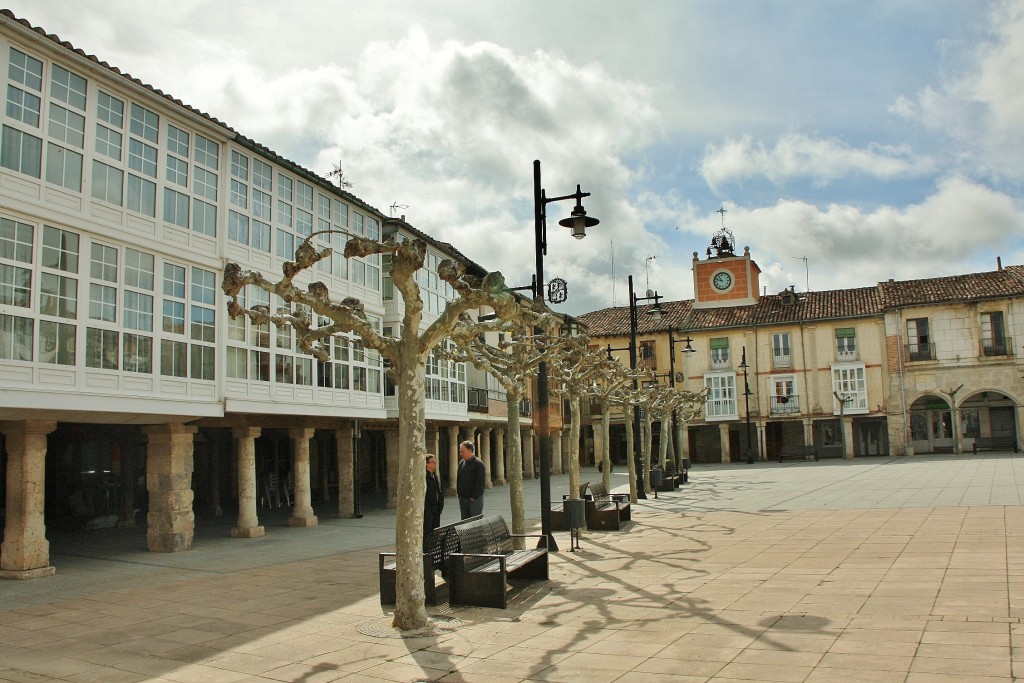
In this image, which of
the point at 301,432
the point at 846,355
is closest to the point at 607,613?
the point at 301,432

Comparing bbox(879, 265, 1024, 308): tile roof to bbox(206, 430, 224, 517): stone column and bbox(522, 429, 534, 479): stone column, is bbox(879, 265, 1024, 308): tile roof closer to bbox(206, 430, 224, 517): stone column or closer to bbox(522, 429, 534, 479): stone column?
bbox(522, 429, 534, 479): stone column

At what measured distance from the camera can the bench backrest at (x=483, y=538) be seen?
9156 mm

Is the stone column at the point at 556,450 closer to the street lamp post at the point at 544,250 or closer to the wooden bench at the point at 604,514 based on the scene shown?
the wooden bench at the point at 604,514

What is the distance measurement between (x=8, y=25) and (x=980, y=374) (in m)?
51.1

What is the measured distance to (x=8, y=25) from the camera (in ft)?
39.4

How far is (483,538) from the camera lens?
378 inches

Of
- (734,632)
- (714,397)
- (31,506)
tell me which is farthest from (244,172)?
(714,397)

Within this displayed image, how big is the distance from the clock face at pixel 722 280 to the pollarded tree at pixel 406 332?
5207 cm

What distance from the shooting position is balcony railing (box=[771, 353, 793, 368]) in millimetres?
53844

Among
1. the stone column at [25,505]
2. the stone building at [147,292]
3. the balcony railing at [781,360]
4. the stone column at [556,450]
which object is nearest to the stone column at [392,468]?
the stone building at [147,292]

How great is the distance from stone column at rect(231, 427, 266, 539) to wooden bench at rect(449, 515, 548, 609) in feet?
31.8

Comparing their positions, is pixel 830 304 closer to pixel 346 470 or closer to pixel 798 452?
pixel 798 452

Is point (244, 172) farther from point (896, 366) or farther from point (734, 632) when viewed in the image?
point (896, 366)

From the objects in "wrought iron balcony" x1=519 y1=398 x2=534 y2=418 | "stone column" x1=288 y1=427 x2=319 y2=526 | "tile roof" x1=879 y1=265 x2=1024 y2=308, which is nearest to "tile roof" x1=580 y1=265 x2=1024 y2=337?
"tile roof" x1=879 y1=265 x2=1024 y2=308
